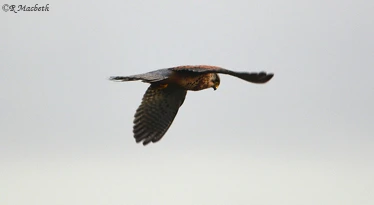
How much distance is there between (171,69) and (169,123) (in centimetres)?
110

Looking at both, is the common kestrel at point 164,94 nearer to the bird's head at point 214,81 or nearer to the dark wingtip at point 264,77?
the bird's head at point 214,81

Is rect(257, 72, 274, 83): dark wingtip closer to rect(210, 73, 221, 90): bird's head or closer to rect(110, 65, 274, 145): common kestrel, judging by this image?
rect(110, 65, 274, 145): common kestrel

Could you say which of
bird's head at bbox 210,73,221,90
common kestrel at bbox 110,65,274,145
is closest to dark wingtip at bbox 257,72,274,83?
common kestrel at bbox 110,65,274,145

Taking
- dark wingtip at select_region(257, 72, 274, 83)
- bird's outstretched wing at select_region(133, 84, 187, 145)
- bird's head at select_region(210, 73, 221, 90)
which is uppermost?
bird's head at select_region(210, 73, 221, 90)

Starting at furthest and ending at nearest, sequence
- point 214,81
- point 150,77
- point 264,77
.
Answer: point 214,81 < point 150,77 < point 264,77

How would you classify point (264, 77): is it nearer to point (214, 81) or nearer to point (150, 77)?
point (150, 77)

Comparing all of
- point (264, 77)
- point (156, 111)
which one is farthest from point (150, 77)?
point (264, 77)

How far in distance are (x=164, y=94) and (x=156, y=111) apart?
0.46m

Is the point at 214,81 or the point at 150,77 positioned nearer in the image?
the point at 150,77

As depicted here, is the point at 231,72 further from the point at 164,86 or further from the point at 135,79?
the point at 164,86

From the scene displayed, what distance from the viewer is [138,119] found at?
15.9 metres

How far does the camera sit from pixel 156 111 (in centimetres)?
1619

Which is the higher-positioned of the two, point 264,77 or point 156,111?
point 156,111

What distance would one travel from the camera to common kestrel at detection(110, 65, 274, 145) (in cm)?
1558
